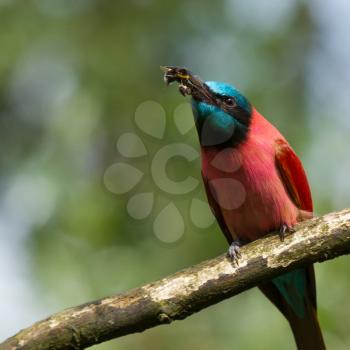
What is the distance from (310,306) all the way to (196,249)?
0.81 meters

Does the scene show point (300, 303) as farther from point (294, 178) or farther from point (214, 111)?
point (214, 111)

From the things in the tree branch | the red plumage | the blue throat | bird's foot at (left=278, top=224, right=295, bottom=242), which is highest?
the blue throat

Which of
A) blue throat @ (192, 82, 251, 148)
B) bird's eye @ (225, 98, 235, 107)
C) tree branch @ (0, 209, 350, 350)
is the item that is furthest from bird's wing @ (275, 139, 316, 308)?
tree branch @ (0, 209, 350, 350)

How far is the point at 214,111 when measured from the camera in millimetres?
4633

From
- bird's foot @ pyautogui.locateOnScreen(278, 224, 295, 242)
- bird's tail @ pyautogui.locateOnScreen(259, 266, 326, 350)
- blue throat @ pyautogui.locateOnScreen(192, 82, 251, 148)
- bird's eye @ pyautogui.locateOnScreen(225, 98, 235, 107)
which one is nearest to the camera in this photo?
bird's foot @ pyautogui.locateOnScreen(278, 224, 295, 242)

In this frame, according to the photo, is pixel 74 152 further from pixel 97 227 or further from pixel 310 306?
pixel 310 306

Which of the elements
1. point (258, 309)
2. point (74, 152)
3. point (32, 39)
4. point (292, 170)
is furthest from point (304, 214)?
point (32, 39)

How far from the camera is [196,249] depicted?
16.3 ft

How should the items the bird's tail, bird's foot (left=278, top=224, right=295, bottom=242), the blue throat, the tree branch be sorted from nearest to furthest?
the tree branch < bird's foot (left=278, top=224, right=295, bottom=242) < the bird's tail < the blue throat

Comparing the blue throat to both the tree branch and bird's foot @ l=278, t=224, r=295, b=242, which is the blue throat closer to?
bird's foot @ l=278, t=224, r=295, b=242

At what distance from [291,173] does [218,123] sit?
0.51 metres

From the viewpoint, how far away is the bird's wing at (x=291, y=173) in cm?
453

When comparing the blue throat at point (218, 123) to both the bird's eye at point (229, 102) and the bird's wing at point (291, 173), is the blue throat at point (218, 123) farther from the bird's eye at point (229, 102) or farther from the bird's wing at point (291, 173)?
the bird's wing at point (291, 173)

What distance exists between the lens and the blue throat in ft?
15.0
